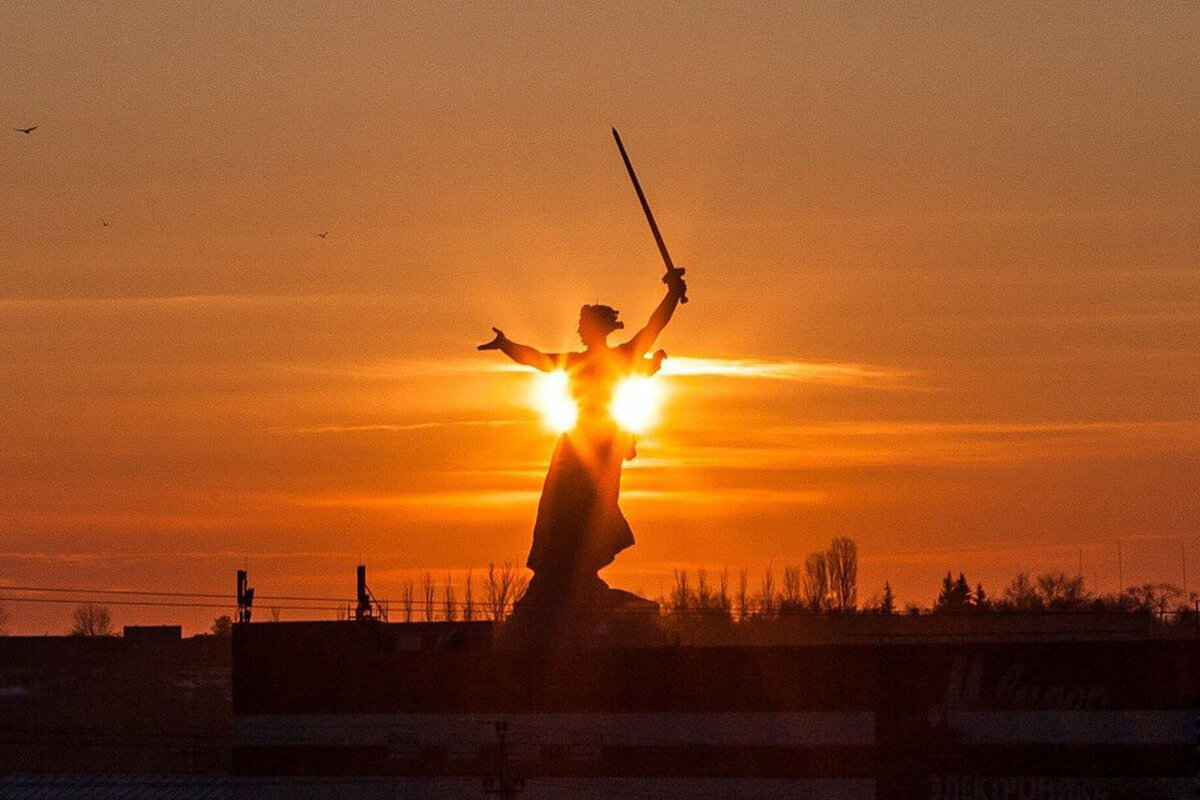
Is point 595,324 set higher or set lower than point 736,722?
higher

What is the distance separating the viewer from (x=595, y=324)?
223ft

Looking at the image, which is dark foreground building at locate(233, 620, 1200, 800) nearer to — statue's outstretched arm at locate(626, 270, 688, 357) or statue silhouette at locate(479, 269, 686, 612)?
statue silhouette at locate(479, 269, 686, 612)

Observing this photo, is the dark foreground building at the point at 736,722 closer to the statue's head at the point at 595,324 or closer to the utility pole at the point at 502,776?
the utility pole at the point at 502,776

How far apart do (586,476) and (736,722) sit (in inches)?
301

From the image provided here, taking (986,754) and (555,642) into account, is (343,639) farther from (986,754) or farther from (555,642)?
(986,754)

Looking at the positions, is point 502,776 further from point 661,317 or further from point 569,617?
point 661,317

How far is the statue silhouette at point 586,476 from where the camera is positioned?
68.1 meters

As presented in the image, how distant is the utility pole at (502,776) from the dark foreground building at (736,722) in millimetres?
96

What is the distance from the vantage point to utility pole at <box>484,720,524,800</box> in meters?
69.2

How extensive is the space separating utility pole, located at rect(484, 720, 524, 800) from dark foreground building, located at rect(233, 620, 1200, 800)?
0.32ft

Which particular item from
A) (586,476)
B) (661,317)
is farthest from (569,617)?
(661,317)

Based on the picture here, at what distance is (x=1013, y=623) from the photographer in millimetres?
98375

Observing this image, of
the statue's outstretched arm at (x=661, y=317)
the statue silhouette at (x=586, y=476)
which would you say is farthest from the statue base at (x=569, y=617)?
the statue's outstretched arm at (x=661, y=317)

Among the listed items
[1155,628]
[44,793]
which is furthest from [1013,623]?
[44,793]
